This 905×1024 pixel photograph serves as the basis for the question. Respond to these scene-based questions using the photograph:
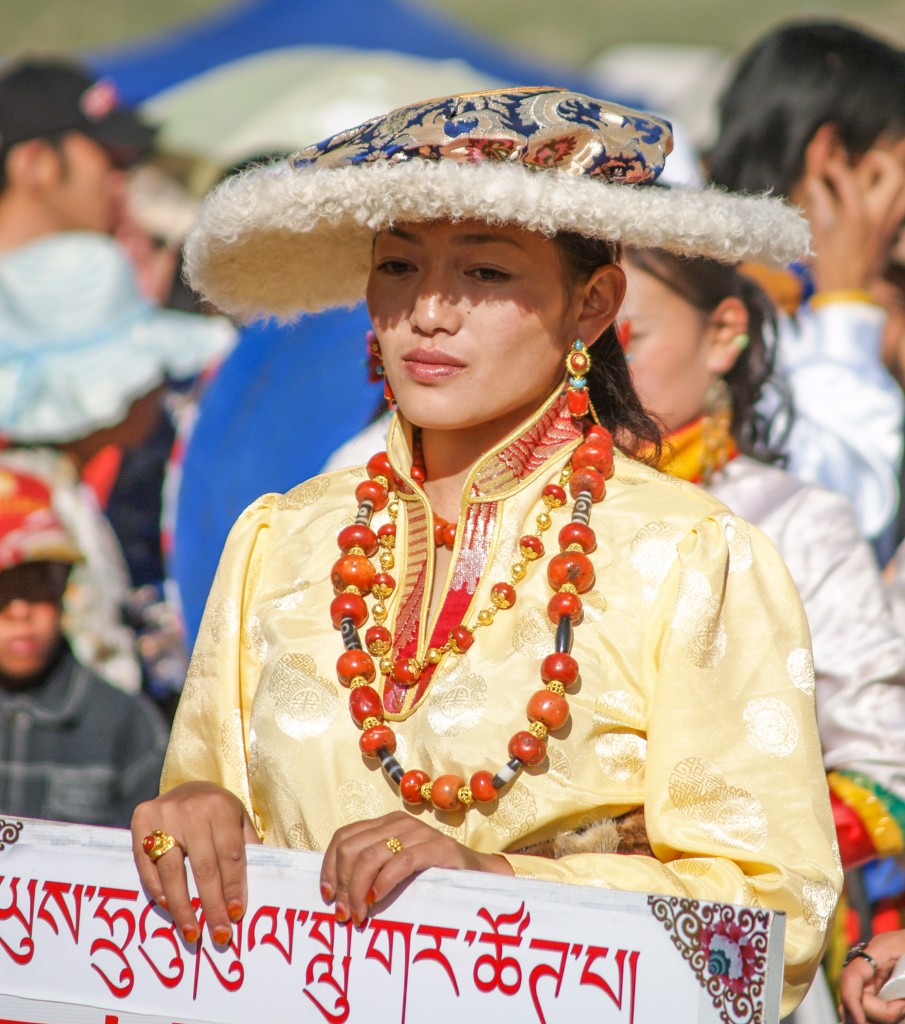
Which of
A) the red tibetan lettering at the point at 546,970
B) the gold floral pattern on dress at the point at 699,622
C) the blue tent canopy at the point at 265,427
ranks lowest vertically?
the blue tent canopy at the point at 265,427

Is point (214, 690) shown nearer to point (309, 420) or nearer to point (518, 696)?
point (518, 696)

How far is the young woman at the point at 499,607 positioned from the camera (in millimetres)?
1701

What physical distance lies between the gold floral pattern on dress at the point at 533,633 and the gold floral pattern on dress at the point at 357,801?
10.2 inches

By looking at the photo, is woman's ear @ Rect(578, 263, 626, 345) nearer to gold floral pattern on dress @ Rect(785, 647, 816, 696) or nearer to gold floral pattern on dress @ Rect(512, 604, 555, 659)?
gold floral pattern on dress @ Rect(512, 604, 555, 659)

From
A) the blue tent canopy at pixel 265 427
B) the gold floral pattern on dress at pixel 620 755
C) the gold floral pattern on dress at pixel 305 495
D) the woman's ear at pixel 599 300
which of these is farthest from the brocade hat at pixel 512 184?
the blue tent canopy at pixel 265 427

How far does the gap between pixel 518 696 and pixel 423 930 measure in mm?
360

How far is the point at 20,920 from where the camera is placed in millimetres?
1698

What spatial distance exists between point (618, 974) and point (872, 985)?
77 cm

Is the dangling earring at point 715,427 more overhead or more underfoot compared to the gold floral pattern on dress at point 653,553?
more underfoot

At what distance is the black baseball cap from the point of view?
217 inches

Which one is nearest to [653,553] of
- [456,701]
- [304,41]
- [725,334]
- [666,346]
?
[456,701]

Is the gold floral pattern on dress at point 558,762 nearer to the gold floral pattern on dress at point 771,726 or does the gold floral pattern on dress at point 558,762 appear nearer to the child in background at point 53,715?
the gold floral pattern on dress at point 771,726

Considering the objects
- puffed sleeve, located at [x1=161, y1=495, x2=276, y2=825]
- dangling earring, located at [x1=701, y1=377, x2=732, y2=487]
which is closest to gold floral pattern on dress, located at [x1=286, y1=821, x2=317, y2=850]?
puffed sleeve, located at [x1=161, y1=495, x2=276, y2=825]

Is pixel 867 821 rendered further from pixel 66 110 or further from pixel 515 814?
pixel 66 110
